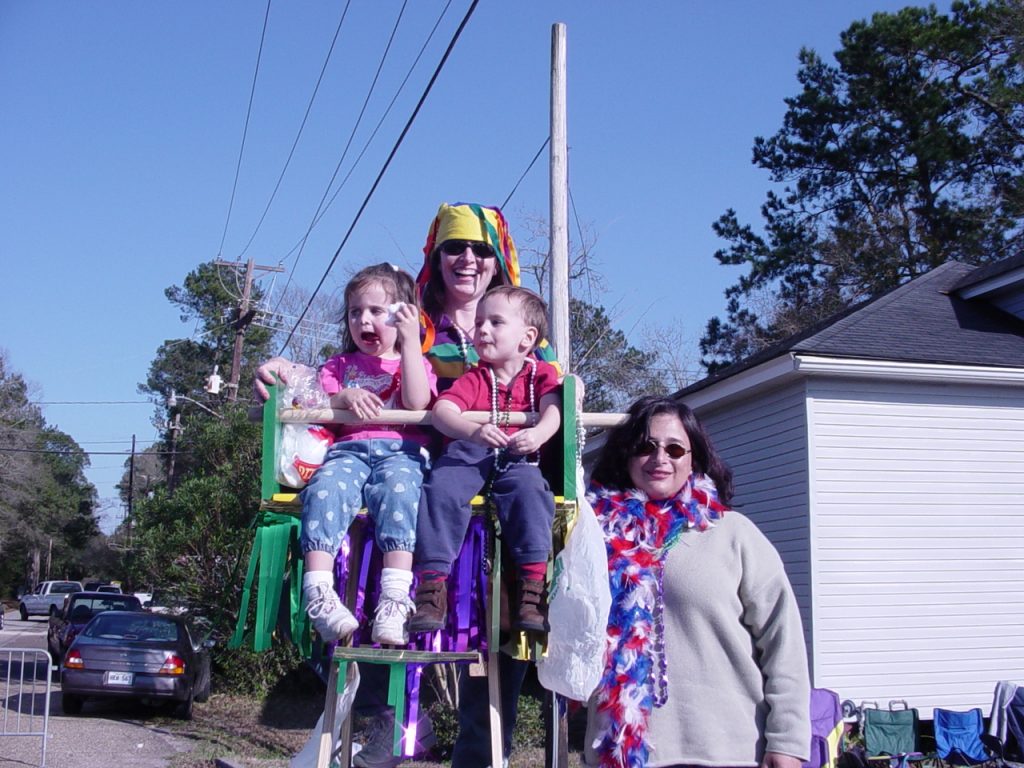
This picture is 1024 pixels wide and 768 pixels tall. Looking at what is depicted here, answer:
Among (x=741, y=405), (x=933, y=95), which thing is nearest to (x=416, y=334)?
(x=741, y=405)

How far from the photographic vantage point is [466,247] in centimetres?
407

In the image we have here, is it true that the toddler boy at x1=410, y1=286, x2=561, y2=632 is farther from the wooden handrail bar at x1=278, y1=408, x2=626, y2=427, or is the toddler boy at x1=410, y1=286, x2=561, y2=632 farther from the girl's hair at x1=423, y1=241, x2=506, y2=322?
the girl's hair at x1=423, y1=241, x2=506, y2=322

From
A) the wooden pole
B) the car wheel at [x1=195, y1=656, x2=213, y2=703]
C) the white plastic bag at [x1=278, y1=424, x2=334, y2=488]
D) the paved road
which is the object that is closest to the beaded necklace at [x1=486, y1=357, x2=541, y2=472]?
the white plastic bag at [x1=278, y1=424, x2=334, y2=488]

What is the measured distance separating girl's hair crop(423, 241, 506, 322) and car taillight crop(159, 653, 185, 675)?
1053 cm

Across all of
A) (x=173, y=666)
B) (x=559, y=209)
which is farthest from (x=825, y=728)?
(x=173, y=666)

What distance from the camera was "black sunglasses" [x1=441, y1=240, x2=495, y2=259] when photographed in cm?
406

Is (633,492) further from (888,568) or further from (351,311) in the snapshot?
(888,568)

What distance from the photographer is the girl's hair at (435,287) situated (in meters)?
4.20

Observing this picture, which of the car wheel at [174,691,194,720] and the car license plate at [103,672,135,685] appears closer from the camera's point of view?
the car license plate at [103,672,135,685]

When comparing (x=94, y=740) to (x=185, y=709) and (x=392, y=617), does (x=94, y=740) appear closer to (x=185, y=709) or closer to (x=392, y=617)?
(x=185, y=709)

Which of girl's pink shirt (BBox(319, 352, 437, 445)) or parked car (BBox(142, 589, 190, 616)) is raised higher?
girl's pink shirt (BBox(319, 352, 437, 445))

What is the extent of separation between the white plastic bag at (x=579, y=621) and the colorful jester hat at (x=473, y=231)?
Result: 4.76 feet

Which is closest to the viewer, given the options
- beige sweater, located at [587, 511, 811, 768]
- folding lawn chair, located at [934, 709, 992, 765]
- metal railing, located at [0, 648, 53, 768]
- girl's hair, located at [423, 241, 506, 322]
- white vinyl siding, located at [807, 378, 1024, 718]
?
beige sweater, located at [587, 511, 811, 768]

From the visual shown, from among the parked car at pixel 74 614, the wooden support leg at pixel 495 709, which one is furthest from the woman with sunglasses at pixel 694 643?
the parked car at pixel 74 614
